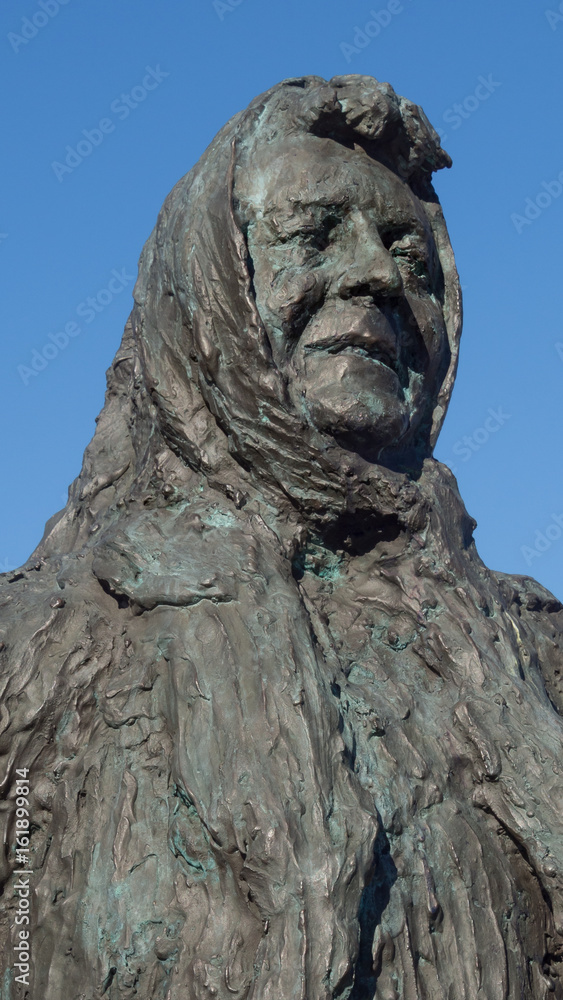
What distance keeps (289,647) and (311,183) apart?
1.98 m

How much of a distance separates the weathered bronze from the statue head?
0.01 m

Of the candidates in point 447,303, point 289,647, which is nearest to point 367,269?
point 447,303

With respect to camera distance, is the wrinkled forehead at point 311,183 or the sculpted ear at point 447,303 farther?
the sculpted ear at point 447,303

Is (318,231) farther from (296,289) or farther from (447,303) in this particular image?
(447,303)

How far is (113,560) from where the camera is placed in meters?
5.25

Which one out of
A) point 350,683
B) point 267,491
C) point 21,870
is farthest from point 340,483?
point 21,870

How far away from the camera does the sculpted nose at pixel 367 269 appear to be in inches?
216

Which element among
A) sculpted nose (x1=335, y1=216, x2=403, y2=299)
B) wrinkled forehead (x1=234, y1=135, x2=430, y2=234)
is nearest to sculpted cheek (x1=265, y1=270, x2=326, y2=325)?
sculpted nose (x1=335, y1=216, x2=403, y2=299)

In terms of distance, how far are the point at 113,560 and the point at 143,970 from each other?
1.59m

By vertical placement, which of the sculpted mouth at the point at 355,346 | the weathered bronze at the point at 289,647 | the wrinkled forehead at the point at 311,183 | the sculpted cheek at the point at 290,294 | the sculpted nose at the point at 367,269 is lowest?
the weathered bronze at the point at 289,647

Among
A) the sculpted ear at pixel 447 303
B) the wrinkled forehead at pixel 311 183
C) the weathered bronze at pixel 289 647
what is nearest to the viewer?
the weathered bronze at pixel 289 647

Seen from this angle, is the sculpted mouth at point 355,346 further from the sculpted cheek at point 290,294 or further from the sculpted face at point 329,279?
the sculpted cheek at point 290,294

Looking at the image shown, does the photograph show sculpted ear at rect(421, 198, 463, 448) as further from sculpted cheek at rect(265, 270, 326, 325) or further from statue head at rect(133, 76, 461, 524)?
sculpted cheek at rect(265, 270, 326, 325)

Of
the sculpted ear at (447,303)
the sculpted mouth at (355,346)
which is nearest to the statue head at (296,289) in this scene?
the sculpted mouth at (355,346)
